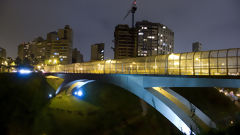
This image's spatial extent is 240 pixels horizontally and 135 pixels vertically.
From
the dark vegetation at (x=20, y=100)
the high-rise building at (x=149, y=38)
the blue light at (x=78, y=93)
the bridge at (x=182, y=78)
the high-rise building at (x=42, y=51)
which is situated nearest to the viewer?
the bridge at (x=182, y=78)

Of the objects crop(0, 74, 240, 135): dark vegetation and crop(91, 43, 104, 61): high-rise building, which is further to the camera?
crop(91, 43, 104, 61): high-rise building

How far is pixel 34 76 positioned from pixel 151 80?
4145 centimetres

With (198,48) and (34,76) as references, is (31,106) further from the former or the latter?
(198,48)

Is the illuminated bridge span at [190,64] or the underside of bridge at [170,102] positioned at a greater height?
the illuminated bridge span at [190,64]

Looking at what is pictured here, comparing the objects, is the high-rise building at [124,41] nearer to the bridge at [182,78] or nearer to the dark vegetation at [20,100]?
the dark vegetation at [20,100]

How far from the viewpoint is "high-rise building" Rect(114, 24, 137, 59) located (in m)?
102

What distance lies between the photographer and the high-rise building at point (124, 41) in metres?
102

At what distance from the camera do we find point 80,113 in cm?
3759

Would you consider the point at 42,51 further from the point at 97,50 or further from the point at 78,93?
the point at 78,93

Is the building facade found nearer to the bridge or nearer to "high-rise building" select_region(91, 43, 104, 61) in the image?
"high-rise building" select_region(91, 43, 104, 61)

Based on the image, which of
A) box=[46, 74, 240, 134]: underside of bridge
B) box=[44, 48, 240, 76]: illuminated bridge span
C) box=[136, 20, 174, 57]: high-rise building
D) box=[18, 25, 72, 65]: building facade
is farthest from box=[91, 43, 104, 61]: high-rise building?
box=[46, 74, 240, 134]: underside of bridge

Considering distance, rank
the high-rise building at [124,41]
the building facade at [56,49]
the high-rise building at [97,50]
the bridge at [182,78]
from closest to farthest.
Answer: the bridge at [182,78], the high-rise building at [124,41], the building facade at [56,49], the high-rise building at [97,50]

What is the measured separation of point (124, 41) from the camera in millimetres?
102750

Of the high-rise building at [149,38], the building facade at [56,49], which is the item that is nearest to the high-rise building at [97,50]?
the building facade at [56,49]
